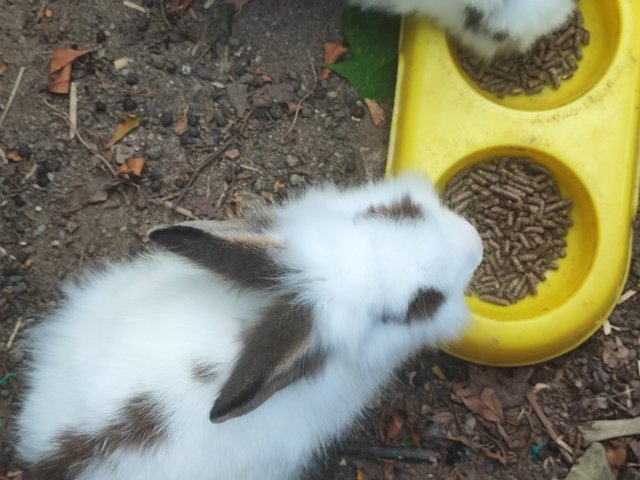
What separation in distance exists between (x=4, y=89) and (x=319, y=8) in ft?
5.99

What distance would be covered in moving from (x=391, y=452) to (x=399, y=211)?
5.43 feet

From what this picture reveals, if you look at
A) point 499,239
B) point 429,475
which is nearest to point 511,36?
point 499,239

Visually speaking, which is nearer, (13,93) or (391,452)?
(391,452)

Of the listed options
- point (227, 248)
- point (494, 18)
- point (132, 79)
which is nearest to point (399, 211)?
point (227, 248)

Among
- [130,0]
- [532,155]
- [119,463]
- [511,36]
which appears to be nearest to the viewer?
[119,463]

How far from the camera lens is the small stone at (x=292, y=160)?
13.7 ft

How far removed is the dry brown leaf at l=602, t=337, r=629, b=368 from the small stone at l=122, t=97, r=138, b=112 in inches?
115

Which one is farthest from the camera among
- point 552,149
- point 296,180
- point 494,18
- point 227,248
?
point 296,180

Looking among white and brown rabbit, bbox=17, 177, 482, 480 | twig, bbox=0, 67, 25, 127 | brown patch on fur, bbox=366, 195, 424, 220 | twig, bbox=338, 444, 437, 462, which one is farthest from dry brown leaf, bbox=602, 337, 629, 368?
twig, bbox=0, 67, 25, 127

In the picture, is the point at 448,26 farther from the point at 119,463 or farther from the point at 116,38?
the point at 119,463

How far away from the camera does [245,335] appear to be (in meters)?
2.75

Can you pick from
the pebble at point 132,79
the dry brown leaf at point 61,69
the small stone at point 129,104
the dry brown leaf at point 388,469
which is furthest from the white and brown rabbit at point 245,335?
the dry brown leaf at point 61,69

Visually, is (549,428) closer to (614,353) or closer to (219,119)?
(614,353)

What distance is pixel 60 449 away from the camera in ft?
9.31
